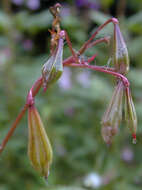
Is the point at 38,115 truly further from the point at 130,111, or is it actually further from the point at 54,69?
the point at 130,111

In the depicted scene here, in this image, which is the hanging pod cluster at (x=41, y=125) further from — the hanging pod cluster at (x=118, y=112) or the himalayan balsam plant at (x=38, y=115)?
the hanging pod cluster at (x=118, y=112)

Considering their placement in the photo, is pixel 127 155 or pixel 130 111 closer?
pixel 130 111

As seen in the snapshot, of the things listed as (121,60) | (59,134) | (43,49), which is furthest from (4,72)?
(43,49)

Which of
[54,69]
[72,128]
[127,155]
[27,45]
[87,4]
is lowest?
[127,155]

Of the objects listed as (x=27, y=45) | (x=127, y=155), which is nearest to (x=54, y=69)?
(x=127, y=155)

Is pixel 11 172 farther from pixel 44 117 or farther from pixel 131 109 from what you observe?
pixel 131 109

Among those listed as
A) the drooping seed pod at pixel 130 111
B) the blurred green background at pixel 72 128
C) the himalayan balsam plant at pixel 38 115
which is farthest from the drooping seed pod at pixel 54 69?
the blurred green background at pixel 72 128
